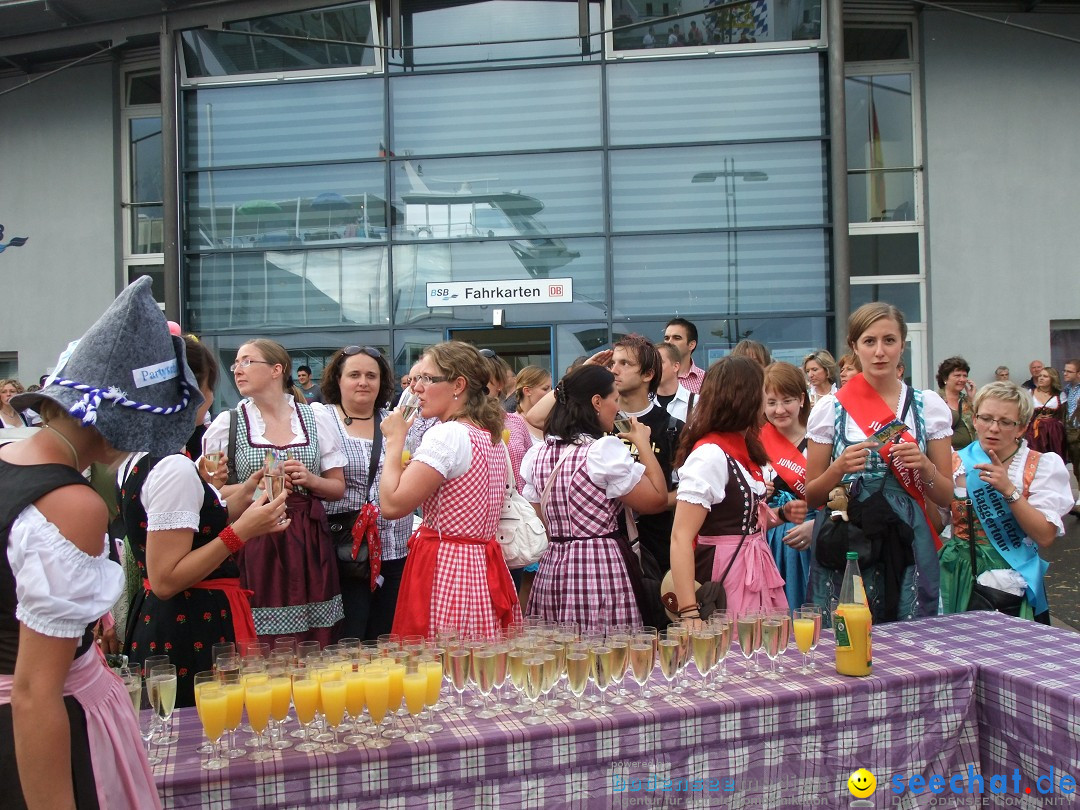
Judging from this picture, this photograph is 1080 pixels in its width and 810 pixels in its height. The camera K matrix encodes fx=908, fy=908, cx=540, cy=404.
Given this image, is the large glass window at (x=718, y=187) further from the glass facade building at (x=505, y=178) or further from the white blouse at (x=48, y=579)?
the white blouse at (x=48, y=579)

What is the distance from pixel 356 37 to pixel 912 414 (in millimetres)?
10227

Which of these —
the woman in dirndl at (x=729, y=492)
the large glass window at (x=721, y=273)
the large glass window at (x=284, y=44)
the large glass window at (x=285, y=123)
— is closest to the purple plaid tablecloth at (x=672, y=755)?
the woman in dirndl at (x=729, y=492)

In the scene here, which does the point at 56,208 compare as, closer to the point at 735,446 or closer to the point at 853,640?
the point at 735,446

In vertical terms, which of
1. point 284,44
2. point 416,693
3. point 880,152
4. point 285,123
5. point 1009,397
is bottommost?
point 416,693

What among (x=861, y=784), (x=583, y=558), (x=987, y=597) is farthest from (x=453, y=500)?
(x=987, y=597)

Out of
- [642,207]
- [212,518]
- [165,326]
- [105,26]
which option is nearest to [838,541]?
[212,518]

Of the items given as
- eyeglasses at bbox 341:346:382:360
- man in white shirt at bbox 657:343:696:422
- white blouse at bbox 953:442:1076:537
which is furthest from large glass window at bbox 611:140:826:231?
white blouse at bbox 953:442:1076:537

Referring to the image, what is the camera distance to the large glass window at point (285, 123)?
38.2 ft

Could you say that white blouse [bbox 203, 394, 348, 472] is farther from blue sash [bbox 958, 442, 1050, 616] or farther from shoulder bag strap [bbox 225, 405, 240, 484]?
blue sash [bbox 958, 442, 1050, 616]

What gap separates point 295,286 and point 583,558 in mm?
9397

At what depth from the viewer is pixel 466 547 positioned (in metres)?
3.18

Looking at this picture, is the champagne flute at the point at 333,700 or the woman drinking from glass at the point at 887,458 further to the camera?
the woman drinking from glass at the point at 887,458

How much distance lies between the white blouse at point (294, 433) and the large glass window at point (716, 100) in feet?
27.8

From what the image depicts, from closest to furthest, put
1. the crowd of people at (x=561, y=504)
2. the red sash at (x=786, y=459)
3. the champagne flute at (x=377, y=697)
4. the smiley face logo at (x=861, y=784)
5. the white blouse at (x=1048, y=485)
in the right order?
the champagne flute at (x=377, y=697) < the smiley face logo at (x=861, y=784) < the crowd of people at (x=561, y=504) < the white blouse at (x=1048, y=485) < the red sash at (x=786, y=459)
